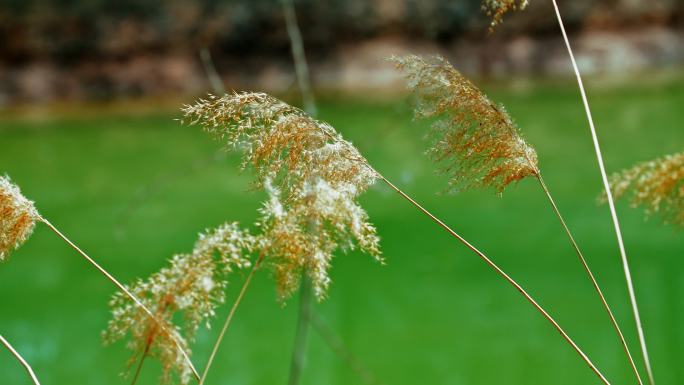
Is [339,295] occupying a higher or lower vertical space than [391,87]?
lower

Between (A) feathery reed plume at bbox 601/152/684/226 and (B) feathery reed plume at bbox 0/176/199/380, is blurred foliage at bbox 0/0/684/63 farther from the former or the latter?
(B) feathery reed plume at bbox 0/176/199/380

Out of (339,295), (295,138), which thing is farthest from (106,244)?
(295,138)

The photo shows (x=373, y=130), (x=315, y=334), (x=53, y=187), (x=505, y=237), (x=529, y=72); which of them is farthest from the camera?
(x=529, y=72)

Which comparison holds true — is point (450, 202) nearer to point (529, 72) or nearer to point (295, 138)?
point (295, 138)

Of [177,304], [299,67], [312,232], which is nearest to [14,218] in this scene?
[177,304]

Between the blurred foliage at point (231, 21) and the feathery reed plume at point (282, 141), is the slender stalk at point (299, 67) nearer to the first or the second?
the feathery reed plume at point (282, 141)

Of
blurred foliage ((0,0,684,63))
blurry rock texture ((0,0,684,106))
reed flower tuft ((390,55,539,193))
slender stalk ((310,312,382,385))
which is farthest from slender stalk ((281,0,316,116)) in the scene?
blurred foliage ((0,0,684,63))

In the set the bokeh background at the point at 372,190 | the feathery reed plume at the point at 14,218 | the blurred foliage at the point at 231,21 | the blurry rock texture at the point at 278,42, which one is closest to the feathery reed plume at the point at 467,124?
the bokeh background at the point at 372,190
